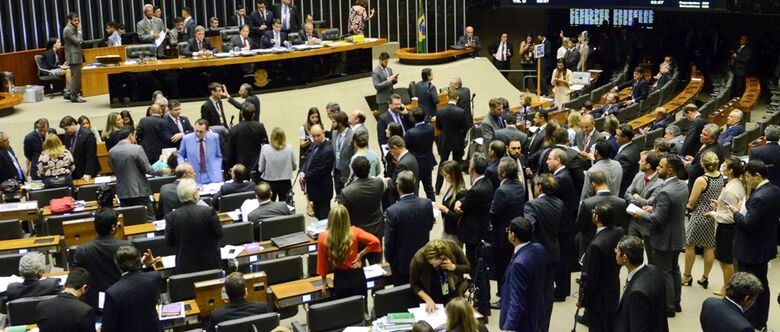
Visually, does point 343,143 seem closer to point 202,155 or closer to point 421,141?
point 421,141

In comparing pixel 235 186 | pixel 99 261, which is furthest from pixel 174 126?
pixel 99 261

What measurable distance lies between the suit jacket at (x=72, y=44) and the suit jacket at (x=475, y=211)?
1006 centimetres

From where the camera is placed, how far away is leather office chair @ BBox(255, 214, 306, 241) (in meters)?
8.05

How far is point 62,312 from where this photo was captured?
567 centimetres

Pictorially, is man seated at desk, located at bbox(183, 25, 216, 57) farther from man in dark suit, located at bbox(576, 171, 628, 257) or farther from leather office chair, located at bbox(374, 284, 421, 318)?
leather office chair, located at bbox(374, 284, 421, 318)

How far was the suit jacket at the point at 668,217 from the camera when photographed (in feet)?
24.7

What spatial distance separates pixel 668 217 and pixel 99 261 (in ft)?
15.4

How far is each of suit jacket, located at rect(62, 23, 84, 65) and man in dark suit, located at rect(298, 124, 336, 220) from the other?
23.6ft

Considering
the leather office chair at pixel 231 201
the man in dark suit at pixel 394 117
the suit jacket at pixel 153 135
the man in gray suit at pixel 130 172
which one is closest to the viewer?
the leather office chair at pixel 231 201

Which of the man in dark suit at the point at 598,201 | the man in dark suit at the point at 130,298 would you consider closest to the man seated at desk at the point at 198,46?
the man in dark suit at the point at 598,201

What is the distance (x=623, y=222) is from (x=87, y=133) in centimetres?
636

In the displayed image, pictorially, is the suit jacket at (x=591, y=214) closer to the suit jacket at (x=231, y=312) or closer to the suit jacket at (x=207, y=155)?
the suit jacket at (x=231, y=312)

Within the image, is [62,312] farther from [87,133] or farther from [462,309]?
[87,133]

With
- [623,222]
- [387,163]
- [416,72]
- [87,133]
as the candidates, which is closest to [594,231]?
[623,222]
